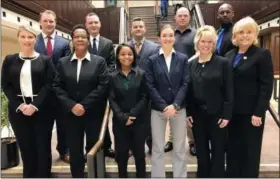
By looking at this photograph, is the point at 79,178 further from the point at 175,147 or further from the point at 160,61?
the point at 160,61

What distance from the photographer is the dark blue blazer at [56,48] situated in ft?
10.4

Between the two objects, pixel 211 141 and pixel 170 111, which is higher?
pixel 170 111

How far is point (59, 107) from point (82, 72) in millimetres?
495

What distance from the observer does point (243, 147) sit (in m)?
2.75

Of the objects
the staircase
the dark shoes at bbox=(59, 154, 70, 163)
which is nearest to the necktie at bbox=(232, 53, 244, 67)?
the dark shoes at bbox=(59, 154, 70, 163)

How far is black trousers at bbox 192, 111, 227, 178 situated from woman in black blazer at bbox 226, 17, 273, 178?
16 cm

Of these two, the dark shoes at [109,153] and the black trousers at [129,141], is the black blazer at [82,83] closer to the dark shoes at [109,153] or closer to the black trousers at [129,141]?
the black trousers at [129,141]

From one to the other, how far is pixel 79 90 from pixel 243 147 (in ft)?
5.22

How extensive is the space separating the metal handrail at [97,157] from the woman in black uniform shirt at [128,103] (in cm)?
14

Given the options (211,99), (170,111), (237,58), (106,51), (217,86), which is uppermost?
(106,51)

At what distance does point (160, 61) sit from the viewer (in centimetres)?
287

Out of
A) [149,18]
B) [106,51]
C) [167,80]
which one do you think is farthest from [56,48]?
[149,18]

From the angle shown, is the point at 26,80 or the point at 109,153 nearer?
the point at 26,80

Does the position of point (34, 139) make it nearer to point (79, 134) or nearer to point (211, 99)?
point (79, 134)
